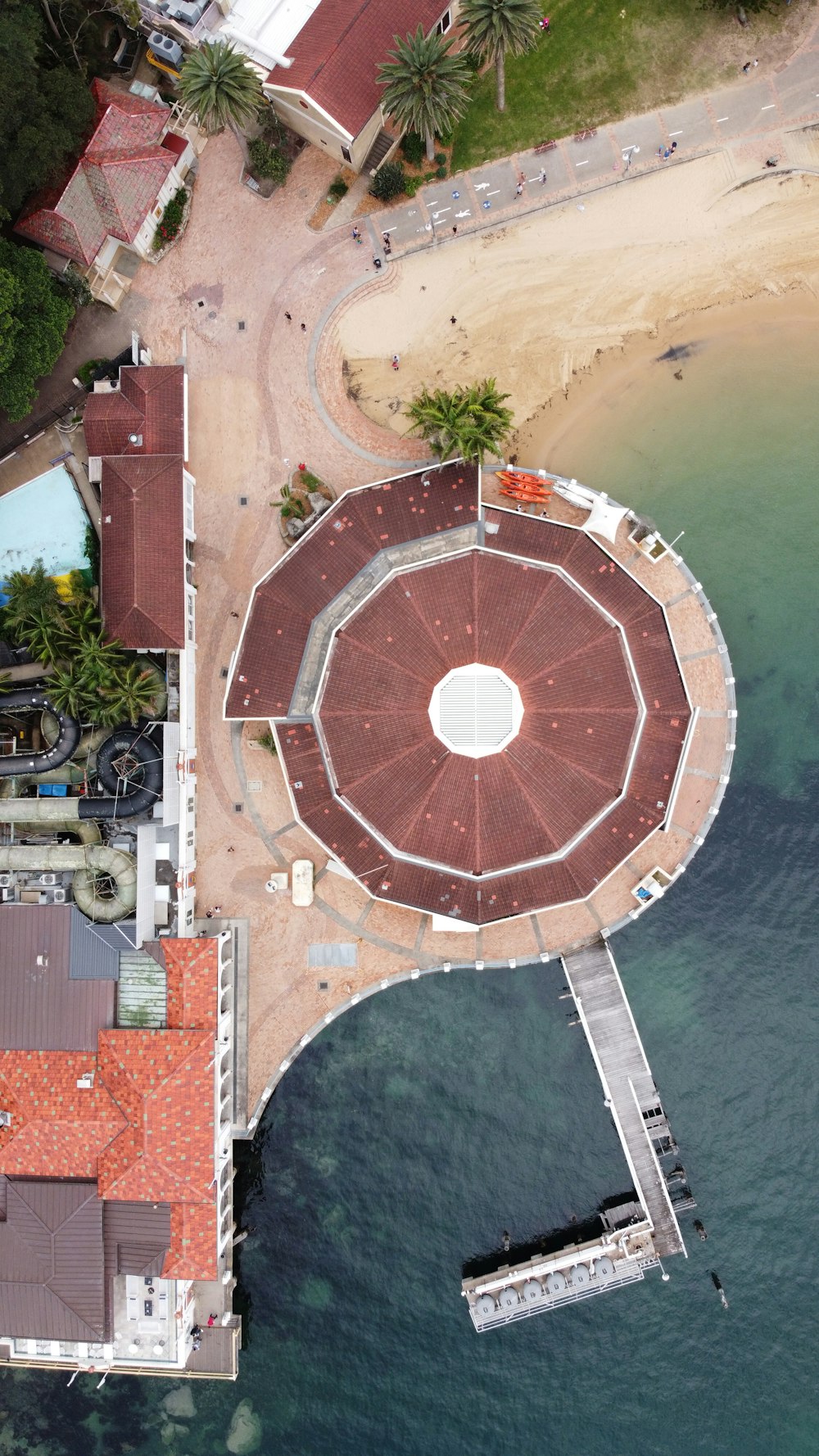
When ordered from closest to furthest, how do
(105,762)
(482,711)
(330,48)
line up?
(482,711) → (330,48) → (105,762)

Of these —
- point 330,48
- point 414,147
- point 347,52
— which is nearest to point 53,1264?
point 414,147

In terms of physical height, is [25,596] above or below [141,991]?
above

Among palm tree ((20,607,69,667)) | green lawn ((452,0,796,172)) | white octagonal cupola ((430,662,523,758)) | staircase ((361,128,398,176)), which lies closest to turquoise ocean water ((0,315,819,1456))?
green lawn ((452,0,796,172))

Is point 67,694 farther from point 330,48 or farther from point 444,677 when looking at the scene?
point 330,48

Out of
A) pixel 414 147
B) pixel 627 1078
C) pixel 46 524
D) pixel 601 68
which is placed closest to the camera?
pixel 46 524

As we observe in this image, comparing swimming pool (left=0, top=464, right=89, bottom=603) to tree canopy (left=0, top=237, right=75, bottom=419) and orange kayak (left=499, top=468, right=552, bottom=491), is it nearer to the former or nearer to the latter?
tree canopy (left=0, top=237, right=75, bottom=419)

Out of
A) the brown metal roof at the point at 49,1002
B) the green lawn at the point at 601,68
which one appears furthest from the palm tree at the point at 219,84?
the brown metal roof at the point at 49,1002

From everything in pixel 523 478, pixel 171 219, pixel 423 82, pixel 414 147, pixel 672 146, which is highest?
Result: pixel 171 219
